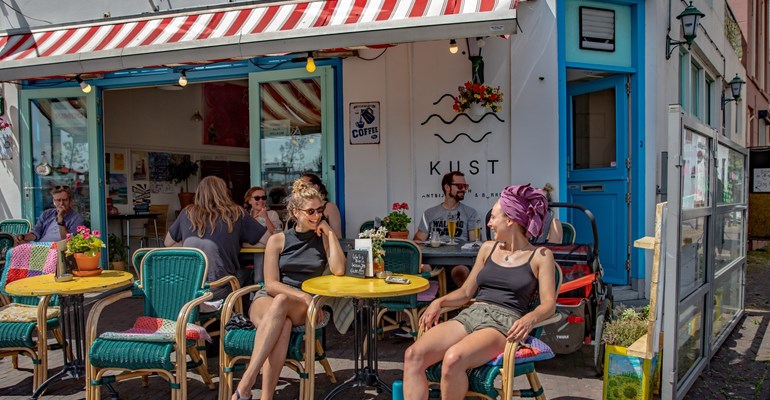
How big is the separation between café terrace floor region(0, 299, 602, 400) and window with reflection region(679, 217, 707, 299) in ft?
3.11

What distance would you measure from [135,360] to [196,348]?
1.96ft

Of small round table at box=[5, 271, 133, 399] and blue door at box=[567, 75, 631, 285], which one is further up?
blue door at box=[567, 75, 631, 285]

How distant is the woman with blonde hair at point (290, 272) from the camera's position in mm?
3398

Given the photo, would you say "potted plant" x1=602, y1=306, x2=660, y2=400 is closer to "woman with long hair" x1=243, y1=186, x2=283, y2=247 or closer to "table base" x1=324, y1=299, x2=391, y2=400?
"table base" x1=324, y1=299, x2=391, y2=400

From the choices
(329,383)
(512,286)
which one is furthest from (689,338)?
(329,383)

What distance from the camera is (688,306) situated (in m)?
3.66

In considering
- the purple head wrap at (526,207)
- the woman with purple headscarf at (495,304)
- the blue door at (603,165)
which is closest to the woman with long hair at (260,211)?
the woman with purple headscarf at (495,304)

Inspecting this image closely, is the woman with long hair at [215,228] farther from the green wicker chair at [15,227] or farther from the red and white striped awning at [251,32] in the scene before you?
the green wicker chair at [15,227]

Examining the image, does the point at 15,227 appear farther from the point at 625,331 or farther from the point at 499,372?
the point at 625,331

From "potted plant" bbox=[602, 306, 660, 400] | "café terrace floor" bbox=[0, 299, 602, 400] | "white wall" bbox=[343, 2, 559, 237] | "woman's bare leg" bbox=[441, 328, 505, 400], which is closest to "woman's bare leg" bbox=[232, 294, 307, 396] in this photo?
"café terrace floor" bbox=[0, 299, 602, 400]

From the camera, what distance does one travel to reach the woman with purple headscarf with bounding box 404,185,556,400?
9.52 feet

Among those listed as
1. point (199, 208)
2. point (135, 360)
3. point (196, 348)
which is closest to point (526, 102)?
point (199, 208)

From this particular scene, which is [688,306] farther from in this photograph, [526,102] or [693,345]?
[526,102]

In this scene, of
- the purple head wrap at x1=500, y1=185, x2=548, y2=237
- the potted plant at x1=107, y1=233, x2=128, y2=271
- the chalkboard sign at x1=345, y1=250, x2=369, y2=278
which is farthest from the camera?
the potted plant at x1=107, y1=233, x2=128, y2=271
